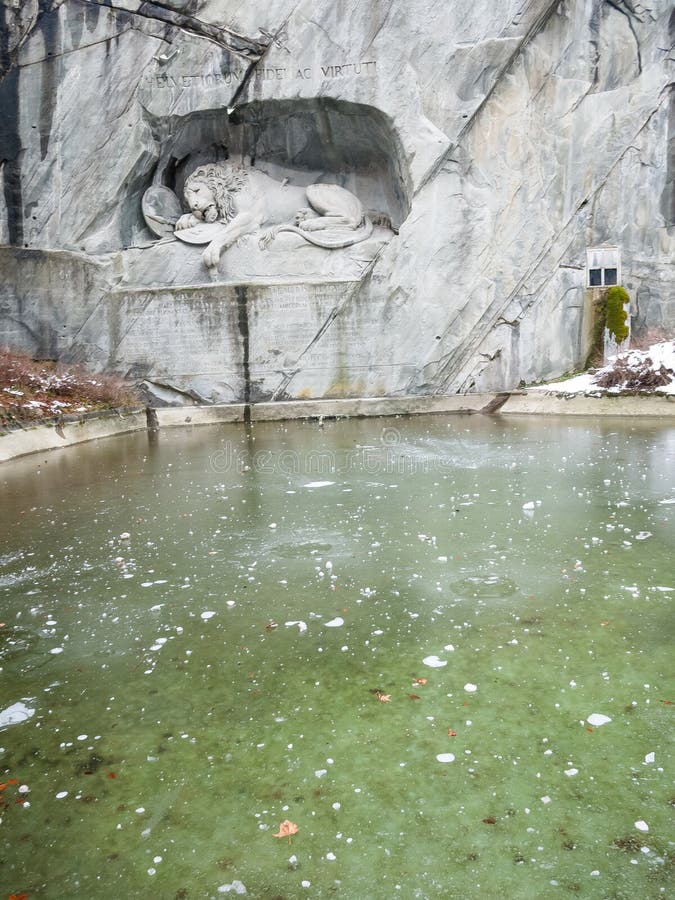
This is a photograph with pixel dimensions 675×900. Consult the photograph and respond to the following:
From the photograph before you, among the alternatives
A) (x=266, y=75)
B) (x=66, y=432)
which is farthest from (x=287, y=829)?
(x=266, y=75)

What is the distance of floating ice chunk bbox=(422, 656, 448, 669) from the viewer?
122 inches

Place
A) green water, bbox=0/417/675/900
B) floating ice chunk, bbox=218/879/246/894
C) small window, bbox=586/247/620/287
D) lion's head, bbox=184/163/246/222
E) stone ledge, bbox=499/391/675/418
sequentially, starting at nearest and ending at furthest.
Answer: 1. floating ice chunk, bbox=218/879/246/894
2. green water, bbox=0/417/675/900
3. stone ledge, bbox=499/391/675/418
4. small window, bbox=586/247/620/287
5. lion's head, bbox=184/163/246/222

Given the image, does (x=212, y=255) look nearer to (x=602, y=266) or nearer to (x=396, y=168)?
(x=396, y=168)

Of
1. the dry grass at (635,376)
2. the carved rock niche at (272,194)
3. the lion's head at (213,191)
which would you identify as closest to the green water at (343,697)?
the dry grass at (635,376)

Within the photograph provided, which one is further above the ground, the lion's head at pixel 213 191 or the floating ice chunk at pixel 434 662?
the lion's head at pixel 213 191

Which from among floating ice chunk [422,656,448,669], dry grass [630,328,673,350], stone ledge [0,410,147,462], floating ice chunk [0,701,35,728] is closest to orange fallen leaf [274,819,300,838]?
floating ice chunk [422,656,448,669]

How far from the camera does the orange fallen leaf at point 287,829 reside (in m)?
2.09

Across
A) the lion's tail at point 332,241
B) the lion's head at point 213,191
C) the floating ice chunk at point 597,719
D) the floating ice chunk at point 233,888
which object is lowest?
the floating ice chunk at point 233,888

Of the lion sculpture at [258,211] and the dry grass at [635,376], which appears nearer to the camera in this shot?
the dry grass at [635,376]

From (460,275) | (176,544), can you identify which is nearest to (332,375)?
(460,275)

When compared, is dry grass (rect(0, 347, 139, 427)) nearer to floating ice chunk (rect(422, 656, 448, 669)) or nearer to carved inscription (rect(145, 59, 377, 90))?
carved inscription (rect(145, 59, 377, 90))

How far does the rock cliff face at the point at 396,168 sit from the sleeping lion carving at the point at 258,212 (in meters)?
0.33

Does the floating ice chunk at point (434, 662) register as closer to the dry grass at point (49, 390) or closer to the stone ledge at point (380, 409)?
the dry grass at point (49, 390)

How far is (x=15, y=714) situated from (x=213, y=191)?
13.0m
